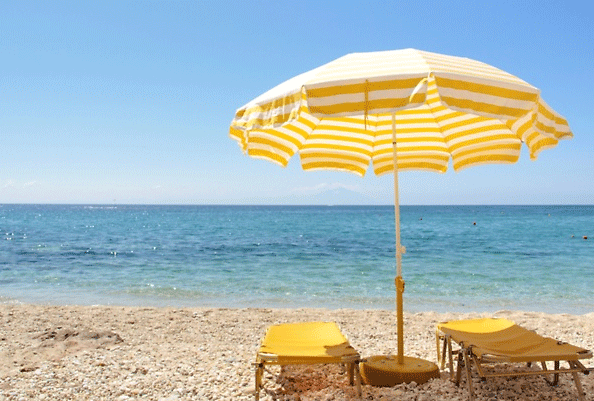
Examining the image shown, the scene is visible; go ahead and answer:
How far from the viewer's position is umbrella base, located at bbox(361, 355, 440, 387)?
4008 millimetres

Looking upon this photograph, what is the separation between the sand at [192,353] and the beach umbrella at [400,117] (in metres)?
0.90

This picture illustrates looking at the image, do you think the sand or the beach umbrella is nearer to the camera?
the beach umbrella

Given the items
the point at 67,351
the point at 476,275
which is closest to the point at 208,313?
the point at 67,351

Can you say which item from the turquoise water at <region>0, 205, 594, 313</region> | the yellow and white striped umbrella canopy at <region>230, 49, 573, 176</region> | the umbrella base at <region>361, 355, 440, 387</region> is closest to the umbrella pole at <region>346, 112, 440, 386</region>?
the umbrella base at <region>361, 355, 440, 387</region>

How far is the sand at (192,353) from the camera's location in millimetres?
4035

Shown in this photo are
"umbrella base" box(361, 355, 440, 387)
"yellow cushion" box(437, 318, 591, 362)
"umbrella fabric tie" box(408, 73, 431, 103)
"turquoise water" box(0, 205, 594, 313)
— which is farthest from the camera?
"turquoise water" box(0, 205, 594, 313)

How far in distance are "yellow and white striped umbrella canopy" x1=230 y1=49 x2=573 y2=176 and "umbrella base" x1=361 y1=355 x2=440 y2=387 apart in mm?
2035

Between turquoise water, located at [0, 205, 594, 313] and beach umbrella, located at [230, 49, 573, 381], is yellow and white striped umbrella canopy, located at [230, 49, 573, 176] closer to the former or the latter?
beach umbrella, located at [230, 49, 573, 381]

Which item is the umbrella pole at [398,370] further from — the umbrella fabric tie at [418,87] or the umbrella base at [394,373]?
the umbrella fabric tie at [418,87]

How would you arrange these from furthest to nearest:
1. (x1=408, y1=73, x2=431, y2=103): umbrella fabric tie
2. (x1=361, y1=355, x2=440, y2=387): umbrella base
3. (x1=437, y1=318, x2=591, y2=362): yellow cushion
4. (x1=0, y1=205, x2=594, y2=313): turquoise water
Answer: (x1=0, y1=205, x2=594, y2=313): turquoise water → (x1=361, y1=355, x2=440, y2=387): umbrella base → (x1=437, y1=318, x2=591, y2=362): yellow cushion → (x1=408, y1=73, x2=431, y2=103): umbrella fabric tie

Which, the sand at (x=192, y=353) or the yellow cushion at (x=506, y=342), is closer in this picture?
the yellow cushion at (x=506, y=342)

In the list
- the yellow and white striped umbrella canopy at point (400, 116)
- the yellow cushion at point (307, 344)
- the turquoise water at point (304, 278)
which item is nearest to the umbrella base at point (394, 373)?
the yellow cushion at point (307, 344)

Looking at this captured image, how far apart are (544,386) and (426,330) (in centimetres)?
298

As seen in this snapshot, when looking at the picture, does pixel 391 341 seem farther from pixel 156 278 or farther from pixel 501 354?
pixel 156 278
